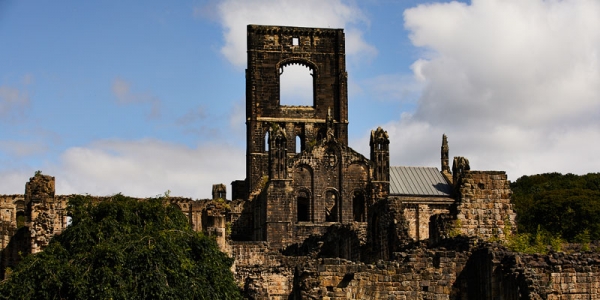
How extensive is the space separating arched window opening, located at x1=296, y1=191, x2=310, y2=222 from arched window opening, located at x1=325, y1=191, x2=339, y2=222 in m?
1.12

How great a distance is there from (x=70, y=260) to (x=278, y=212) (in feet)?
104

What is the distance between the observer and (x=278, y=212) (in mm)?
64312

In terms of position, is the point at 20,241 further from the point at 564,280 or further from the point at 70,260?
the point at 564,280

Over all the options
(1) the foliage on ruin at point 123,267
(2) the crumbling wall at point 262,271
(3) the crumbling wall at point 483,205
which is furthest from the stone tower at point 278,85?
(3) the crumbling wall at point 483,205

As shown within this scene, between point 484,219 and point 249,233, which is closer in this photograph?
point 484,219

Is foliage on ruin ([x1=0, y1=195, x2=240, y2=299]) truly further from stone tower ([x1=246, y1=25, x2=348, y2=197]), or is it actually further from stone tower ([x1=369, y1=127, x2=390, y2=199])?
stone tower ([x1=246, y1=25, x2=348, y2=197])

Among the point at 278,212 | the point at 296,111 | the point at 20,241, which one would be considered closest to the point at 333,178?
the point at 278,212

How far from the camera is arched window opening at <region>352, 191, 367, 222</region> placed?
218 ft

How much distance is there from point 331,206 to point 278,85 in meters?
12.4

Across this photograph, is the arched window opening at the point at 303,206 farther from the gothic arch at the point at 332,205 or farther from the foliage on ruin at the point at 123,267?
the foliage on ruin at the point at 123,267

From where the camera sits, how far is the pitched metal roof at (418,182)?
2827 inches

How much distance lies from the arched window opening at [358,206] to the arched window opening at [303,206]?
2.54 m

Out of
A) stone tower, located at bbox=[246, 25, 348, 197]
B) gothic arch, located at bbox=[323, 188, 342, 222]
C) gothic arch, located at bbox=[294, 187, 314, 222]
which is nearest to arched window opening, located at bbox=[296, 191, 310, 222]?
gothic arch, located at bbox=[294, 187, 314, 222]

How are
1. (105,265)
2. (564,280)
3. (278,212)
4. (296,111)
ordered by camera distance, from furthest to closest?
(296,111) → (278,212) → (105,265) → (564,280)
